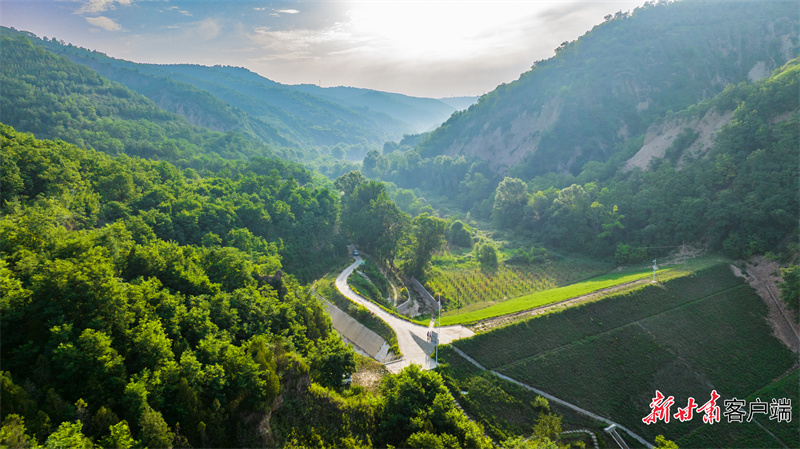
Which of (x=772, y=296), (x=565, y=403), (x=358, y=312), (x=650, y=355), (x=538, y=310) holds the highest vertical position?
(x=772, y=296)

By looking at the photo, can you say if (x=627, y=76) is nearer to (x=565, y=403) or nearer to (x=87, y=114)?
(x=565, y=403)

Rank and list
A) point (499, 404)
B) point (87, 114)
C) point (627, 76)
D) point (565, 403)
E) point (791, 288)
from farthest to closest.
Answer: point (627, 76)
point (87, 114)
point (791, 288)
point (565, 403)
point (499, 404)

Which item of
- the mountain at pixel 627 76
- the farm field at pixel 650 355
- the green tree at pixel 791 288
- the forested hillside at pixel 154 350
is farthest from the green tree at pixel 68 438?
the mountain at pixel 627 76

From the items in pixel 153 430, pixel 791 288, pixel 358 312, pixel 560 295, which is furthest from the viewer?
pixel 560 295

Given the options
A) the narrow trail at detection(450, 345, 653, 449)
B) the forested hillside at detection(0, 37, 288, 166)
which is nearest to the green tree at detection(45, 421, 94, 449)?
the narrow trail at detection(450, 345, 653, 449)

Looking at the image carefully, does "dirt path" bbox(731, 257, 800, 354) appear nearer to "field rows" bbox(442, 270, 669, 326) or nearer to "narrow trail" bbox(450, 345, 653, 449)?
"field rows" bbox(442, 270, 669, 326)

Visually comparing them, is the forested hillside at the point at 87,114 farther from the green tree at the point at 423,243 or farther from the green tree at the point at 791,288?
the green tree at the point at 791,288

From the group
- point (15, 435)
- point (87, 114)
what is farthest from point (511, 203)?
point (87, 114)
